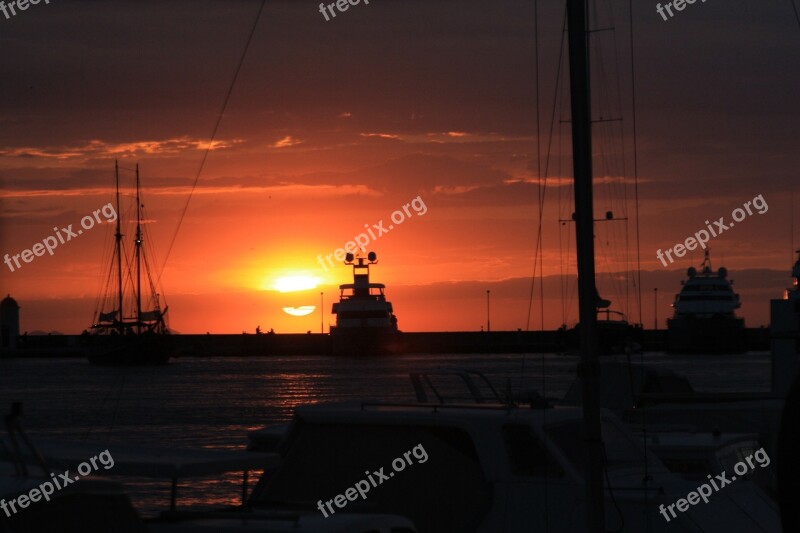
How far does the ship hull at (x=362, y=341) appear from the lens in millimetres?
135000

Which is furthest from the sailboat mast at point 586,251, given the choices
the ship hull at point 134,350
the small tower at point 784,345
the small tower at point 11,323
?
the small tower at point 11,323

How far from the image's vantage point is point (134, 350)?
377ft

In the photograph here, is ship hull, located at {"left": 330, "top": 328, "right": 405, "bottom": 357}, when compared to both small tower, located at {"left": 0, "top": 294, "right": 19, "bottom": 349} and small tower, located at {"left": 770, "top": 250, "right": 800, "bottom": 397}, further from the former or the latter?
small tower, located at {"left": 770, "top": 250, "right": 800, "bottom": 397}

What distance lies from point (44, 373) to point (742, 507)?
113647 mm

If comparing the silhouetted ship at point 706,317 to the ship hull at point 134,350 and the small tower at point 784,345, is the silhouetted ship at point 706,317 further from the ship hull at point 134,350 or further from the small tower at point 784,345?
the small tower at point 784,345

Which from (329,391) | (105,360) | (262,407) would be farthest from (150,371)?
(262,407)

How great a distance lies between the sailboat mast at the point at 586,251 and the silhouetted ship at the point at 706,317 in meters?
120

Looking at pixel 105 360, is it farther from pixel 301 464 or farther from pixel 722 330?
pixel 301 464

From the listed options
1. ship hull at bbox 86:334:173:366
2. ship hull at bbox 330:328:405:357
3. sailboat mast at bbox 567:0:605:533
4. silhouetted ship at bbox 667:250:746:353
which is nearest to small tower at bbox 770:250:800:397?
sailboat mast at bbox 567:0:605:533

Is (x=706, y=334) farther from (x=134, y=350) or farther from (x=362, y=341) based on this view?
(x=134, y=350)

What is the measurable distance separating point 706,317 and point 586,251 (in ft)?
403

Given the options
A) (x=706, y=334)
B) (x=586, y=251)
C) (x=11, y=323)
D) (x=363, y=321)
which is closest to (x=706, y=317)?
(x=706, y=334)

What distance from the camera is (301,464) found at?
10.9 meters

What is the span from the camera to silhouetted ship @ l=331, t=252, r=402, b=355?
443ft
